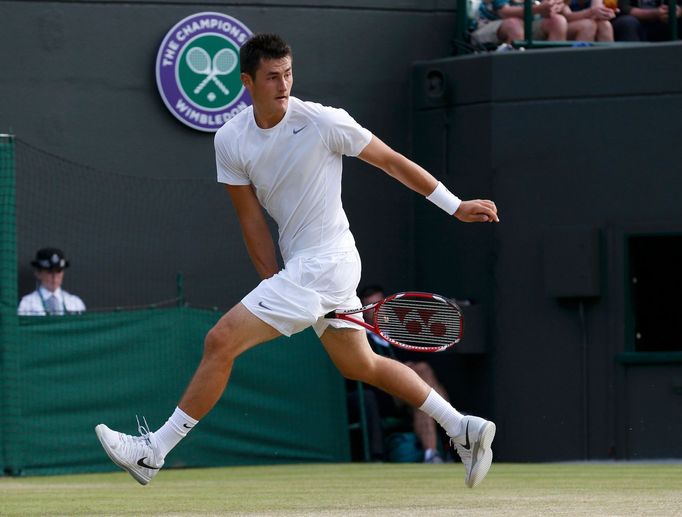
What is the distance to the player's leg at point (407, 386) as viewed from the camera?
7.51 m

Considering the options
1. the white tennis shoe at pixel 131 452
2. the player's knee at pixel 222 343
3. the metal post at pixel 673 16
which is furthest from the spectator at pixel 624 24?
the white tennis shoe at pixel 131 452

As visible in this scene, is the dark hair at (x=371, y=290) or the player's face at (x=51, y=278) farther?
the dark hair at (x=371, y=290)

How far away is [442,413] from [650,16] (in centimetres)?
779

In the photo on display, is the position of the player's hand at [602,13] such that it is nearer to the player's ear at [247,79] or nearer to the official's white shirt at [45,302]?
the official's white shirt at [45,302]

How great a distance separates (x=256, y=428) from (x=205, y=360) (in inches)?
242

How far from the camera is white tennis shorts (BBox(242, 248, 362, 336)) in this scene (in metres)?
7.25

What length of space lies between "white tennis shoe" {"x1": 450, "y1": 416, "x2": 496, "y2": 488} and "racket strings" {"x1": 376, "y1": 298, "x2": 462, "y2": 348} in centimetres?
54

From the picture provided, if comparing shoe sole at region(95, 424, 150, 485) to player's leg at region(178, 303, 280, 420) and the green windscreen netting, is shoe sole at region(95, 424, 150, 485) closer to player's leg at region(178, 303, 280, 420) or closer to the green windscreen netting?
player's leg at region(178, 303, 280, 420)

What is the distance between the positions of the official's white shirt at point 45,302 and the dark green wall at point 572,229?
376 centimetres

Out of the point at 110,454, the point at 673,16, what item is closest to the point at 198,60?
the point at 673,16

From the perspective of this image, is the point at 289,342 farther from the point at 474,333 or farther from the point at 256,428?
the point at 474,333

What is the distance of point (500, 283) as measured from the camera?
13859mm

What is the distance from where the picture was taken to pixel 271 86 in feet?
24.2

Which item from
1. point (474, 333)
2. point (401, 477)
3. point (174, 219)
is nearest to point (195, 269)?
point (174, 219)
